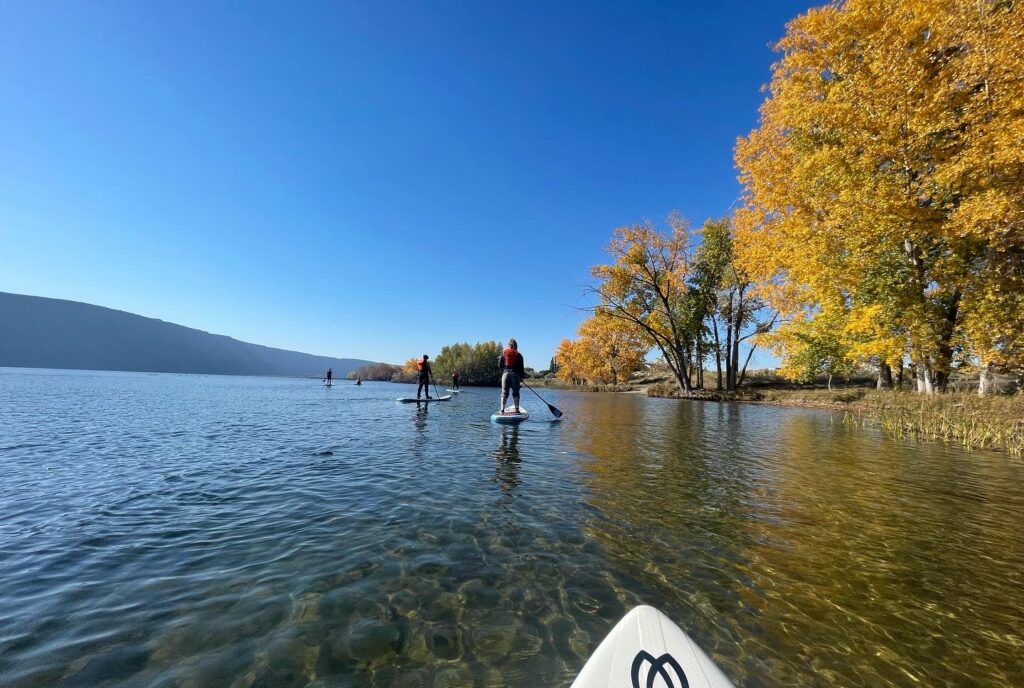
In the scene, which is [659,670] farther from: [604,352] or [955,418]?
[604,352]

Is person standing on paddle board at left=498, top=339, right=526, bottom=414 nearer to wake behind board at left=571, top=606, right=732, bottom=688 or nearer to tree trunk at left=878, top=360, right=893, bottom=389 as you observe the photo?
wake behind board at left=571, top=606, right=732, bottom=688

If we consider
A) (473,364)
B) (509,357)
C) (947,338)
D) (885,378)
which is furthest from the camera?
(473,364)

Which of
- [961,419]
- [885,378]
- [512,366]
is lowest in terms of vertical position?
[961,419]

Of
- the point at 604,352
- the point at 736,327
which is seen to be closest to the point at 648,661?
the point at 736,327

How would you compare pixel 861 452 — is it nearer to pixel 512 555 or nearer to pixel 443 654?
pixel 512 555

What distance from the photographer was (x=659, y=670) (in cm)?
246

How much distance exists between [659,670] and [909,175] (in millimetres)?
24214

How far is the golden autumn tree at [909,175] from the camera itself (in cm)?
1402

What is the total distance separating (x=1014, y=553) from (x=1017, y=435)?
12751 millimetres

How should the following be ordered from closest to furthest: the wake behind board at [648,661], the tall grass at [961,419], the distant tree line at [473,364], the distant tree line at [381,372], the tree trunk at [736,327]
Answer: the wake behind board at [648,661] < the tall grass at [961,419] < the tree trunk at [736,327] < the distant tree line at [473,364] < the distant tree line at [381,372]

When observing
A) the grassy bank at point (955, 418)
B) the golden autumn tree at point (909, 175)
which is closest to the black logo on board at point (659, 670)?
the grassy bank at point (955, 418)

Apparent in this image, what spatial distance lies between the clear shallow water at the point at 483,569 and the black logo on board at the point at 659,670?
28.5 inches

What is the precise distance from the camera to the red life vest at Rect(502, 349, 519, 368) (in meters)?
17.2

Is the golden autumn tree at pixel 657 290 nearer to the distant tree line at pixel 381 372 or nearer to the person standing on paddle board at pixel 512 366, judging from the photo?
the person standing on paddle board at pixel 512 366
